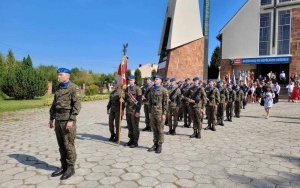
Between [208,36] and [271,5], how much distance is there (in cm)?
799

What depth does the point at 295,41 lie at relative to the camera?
1091 inches

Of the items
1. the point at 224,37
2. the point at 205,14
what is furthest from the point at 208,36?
the point at 224,37

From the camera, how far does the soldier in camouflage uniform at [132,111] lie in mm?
7002

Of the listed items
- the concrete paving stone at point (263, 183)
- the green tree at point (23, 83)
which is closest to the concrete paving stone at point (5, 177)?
the concrete paving stone at point (263, 183)

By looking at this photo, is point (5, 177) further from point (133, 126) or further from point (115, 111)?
point (115, 111)

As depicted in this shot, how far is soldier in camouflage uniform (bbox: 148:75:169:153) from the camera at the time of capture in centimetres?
657

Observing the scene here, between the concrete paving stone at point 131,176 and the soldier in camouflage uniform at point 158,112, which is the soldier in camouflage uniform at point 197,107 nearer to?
the soldier in camouflage uniform at point 158,112

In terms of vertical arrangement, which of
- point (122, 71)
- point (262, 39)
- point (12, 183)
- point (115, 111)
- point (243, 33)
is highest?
point (243, 33)

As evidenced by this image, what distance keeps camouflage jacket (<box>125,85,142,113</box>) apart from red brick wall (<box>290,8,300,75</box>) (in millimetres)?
25697

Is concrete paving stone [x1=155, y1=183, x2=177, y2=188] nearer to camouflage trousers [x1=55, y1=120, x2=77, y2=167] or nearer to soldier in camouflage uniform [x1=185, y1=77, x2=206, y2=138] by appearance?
camouflage trousers [x1=55, y1=120, x2=77, y2=167]

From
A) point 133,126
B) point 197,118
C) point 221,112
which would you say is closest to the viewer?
point 133,126

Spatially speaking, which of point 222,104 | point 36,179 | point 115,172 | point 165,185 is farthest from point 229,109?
point 36,179

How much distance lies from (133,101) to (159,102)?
819 millimetres

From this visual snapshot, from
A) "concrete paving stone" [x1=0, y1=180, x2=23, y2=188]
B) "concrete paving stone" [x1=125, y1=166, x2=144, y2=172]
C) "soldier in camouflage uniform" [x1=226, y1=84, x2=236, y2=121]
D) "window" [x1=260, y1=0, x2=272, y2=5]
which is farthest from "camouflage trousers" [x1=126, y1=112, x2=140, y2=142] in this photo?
"window" [x1=260, y1=0, x2=272, y2=5]
